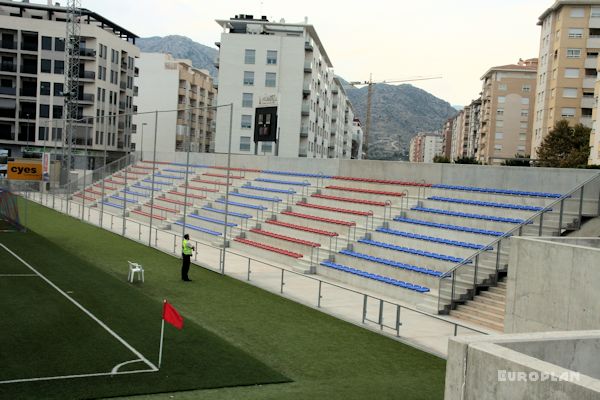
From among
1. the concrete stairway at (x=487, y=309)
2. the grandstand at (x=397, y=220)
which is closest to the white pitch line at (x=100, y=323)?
the grandstand at (x=397, y=220)

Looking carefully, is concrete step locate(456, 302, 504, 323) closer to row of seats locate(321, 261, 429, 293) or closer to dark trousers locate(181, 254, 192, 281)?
row of seats locate(321, 261, 429, 293)

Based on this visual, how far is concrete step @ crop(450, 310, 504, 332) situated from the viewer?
19.3 metres

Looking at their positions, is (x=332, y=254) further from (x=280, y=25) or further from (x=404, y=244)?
(x=280, y=25)

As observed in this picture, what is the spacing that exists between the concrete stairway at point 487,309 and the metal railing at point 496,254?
0.88 ft

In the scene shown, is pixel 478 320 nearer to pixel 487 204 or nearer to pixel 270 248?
pixel 487 204

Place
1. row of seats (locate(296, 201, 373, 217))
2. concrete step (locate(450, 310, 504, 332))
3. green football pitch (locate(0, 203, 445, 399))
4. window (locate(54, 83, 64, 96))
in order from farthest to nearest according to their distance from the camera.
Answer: window (locate(54, 83, 64, 96)), row of seats (locate(296, 201, 373, 217)), concrete step (locate(450, 310, 504, 332)), green football pitch (locate(0, 203, 445, 399))

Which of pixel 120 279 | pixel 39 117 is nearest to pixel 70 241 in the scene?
pixel 120 279

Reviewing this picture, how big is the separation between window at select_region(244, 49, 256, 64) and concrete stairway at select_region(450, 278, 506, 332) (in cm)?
5774

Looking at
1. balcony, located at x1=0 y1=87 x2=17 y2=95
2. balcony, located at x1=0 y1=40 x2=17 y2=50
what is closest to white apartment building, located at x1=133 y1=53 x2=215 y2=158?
balcony, located at x1=0 y1=87 x2=17 y2=95

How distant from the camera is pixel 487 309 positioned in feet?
66.7

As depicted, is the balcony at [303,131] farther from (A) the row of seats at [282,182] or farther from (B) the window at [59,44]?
(B) the window at [59,44]

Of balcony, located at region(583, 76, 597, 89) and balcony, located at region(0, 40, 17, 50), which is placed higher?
balcony, located at region(0, 40, 17, 50)

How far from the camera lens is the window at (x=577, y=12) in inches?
3000

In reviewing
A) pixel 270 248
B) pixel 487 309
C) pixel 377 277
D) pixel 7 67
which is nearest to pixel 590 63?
pixel 270 248
